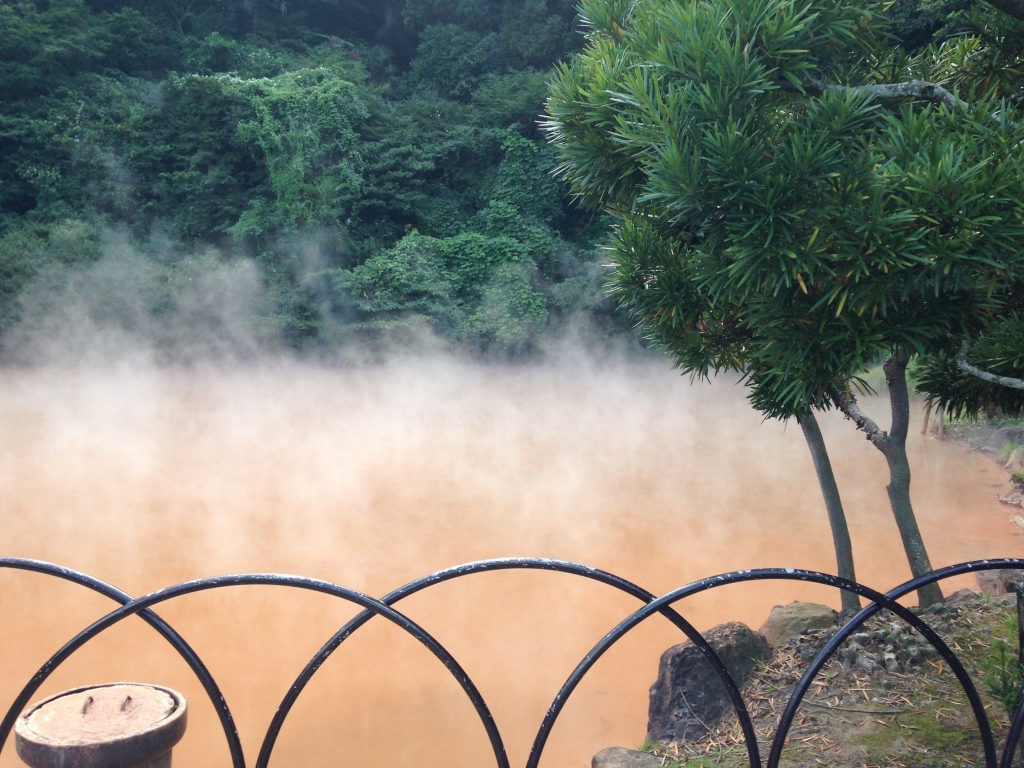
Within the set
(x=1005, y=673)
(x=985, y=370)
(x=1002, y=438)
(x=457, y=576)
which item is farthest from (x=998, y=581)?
(x=1002, y=438)

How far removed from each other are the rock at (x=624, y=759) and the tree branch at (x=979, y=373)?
151cm

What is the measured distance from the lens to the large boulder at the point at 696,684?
273 centimetres

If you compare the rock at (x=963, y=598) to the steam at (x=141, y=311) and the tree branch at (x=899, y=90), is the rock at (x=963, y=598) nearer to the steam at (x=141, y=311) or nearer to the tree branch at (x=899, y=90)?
the tree branch at (x=899, y=90)

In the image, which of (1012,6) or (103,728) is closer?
(103,728)

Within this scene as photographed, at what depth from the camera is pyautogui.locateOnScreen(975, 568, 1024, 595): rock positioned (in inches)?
122

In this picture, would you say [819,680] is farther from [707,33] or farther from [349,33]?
[349,33]

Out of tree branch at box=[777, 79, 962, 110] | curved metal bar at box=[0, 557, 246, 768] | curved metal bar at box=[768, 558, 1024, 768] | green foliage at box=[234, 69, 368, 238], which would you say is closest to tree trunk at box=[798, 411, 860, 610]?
tree branch at box=[777, 79, 962, 110]

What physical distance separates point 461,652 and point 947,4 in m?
5.70

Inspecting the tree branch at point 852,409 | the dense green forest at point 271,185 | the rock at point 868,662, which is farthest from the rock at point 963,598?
the dense green forest at point 271,185

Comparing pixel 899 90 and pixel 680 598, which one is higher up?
pixel 899 90

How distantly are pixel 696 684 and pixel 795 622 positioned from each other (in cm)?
67

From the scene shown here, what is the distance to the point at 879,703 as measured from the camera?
2.38 m

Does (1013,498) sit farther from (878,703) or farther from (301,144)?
(301,144)

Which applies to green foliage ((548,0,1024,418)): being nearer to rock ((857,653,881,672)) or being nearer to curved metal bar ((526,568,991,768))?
curved metal bar ((526,568,991,768))
